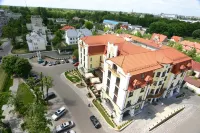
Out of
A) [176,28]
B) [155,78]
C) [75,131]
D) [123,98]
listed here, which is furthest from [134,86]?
[176,28]

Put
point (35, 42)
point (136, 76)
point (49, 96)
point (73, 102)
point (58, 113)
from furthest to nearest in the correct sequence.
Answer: point (35, 42) → point (49, 96) → point (73, 102) → point (58, 113) → point (136, 76)

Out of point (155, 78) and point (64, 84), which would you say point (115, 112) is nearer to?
point (155, 78)

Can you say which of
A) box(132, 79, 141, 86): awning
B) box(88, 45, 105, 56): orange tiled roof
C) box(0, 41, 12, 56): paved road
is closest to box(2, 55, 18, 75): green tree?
box(0, 41, 12, 56): paved road

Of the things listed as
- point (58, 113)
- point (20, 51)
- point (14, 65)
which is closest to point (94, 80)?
point (58, 113)

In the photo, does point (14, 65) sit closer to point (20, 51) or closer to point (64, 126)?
point (20, 51)

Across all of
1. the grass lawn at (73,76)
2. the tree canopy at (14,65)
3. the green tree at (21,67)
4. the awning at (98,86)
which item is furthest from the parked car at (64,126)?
the tree canopy at (14,65)
